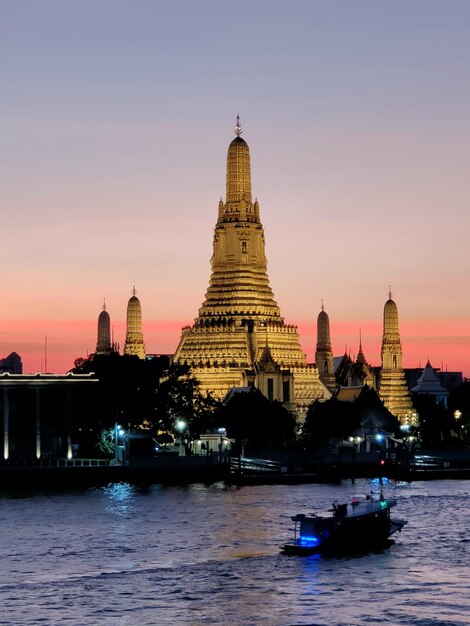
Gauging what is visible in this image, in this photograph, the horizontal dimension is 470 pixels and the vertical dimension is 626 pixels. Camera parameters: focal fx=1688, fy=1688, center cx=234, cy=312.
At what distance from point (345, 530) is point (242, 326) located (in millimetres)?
81014

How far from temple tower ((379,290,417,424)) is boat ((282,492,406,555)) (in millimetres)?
86229

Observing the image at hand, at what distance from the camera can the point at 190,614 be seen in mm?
58156

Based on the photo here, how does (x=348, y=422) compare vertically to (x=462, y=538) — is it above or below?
above

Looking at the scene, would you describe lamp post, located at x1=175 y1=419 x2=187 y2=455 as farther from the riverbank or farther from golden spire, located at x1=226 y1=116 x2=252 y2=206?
golden spire, located at x1=226 y1=116 x2=252 y2=206

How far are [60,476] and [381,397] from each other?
185ft

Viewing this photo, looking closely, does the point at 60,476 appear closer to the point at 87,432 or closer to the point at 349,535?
the point at 87,432

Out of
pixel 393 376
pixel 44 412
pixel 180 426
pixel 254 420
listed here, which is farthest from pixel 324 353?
pixel 44 412

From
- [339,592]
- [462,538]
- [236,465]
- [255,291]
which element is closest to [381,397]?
[255,291]

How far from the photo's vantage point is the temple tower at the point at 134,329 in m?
162

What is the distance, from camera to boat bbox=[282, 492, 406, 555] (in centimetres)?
7112

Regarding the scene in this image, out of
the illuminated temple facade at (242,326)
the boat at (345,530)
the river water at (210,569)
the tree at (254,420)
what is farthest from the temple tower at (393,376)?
the boat at (345,530)

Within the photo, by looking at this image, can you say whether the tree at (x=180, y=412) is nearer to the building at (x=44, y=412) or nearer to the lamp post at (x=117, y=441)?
the lamp post at (x=117, y=441)

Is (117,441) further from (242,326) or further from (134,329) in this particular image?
(134,329)

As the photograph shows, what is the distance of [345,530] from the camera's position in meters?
72.8
